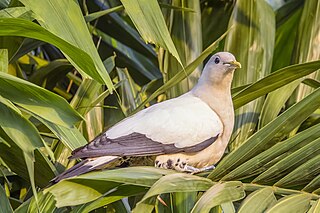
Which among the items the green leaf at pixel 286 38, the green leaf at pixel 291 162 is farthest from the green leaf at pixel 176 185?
the green leaf at pixel 286 38

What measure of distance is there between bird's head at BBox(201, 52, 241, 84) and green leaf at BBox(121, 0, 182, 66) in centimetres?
88

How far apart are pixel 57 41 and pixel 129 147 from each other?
674mm

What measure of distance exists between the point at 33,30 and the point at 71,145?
53 cm

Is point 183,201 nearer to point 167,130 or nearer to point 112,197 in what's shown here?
→ point 112,197

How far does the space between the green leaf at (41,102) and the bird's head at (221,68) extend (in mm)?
1021

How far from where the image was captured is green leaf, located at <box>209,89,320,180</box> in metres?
1.53

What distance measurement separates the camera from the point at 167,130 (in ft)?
6.62

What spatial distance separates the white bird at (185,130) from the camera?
1.89 meters

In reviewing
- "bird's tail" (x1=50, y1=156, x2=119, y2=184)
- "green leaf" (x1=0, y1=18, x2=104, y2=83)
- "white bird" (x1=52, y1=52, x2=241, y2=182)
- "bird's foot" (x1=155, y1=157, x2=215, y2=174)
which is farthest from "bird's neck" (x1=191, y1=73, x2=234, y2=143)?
"green leaf" (x1=0, y1=18, x2=104, y2=83)

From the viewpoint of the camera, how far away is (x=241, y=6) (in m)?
2.60

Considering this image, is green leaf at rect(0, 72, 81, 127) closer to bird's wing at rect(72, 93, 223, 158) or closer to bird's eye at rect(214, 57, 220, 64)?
bird's wing at rect(72, 93, 223, 158)

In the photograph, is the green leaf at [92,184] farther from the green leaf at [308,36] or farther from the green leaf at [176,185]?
the green leaf at [308,36]

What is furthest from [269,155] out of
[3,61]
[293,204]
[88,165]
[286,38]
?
[286,38]

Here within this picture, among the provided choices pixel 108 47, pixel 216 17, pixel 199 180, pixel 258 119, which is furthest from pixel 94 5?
pixel 199 180
